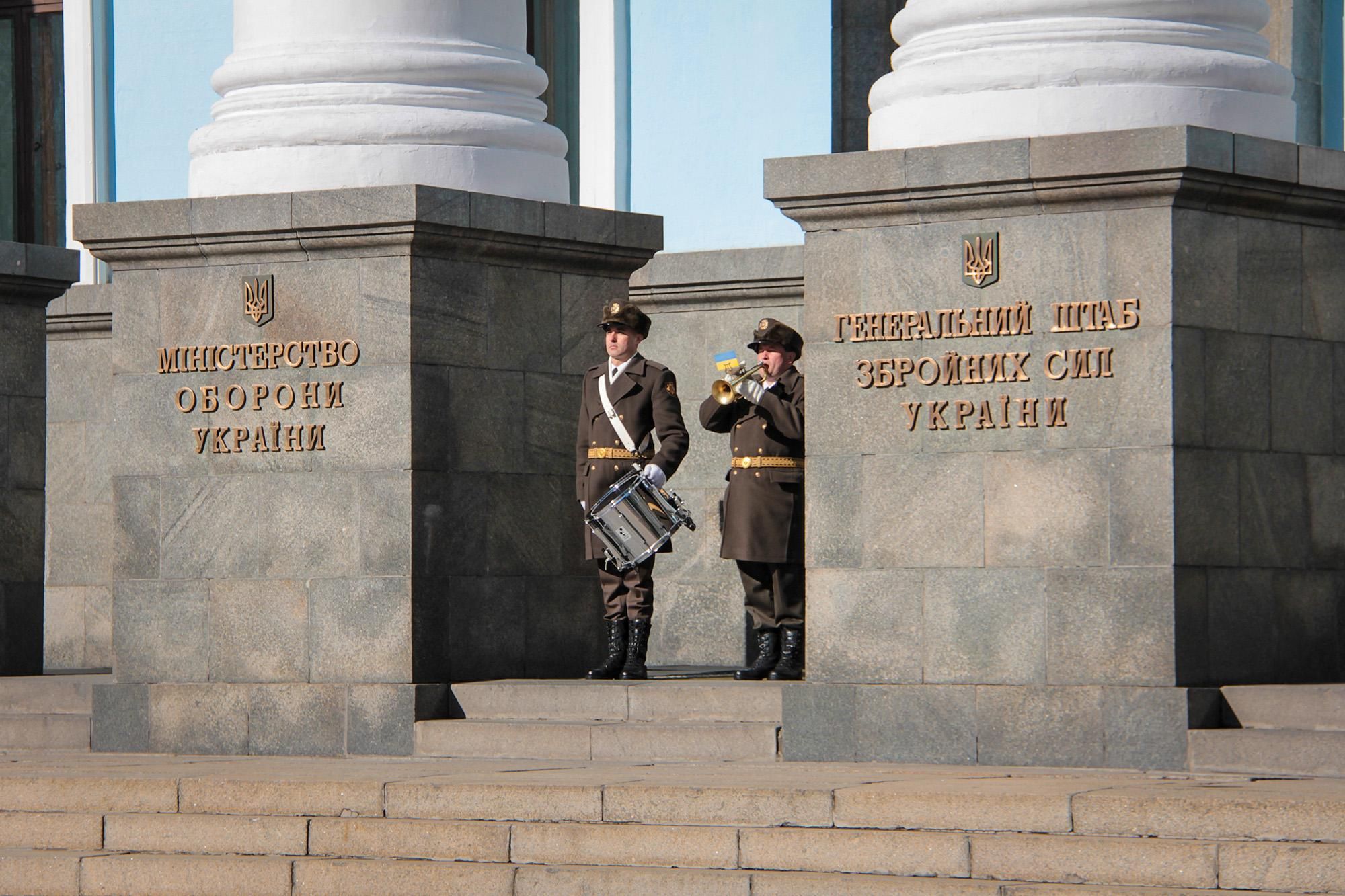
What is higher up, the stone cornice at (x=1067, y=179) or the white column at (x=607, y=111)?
the white column at (x=607, y=111)

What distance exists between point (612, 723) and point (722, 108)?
6.74m

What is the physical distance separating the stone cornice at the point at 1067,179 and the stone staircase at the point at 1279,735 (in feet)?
6.39

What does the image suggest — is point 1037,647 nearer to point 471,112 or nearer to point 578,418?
point 578,418

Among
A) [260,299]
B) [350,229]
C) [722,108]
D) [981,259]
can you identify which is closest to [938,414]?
[981,259]

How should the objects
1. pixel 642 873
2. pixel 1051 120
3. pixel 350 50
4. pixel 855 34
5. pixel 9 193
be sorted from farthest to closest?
pixel 9 193, pixel 855 34, pixel 350 50, pixel 1051 120, pixel 642 873

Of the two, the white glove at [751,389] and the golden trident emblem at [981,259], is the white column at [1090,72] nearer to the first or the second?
the golden trident emblem at [981,259]

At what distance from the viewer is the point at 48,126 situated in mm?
20812

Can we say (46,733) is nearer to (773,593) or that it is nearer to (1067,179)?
(773,593)

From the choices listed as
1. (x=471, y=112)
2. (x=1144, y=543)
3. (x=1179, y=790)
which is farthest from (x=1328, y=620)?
(x=471, y=112)

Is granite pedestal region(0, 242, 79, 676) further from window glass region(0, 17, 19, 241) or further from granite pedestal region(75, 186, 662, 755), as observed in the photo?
window glass region(0, 17, 19, 241)

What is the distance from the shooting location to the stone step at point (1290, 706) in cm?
1040

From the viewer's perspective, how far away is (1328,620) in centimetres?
1145

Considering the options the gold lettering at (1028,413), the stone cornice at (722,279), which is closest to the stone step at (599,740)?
the gold lettering at (1028,413)

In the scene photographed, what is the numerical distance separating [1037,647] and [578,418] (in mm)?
3450
